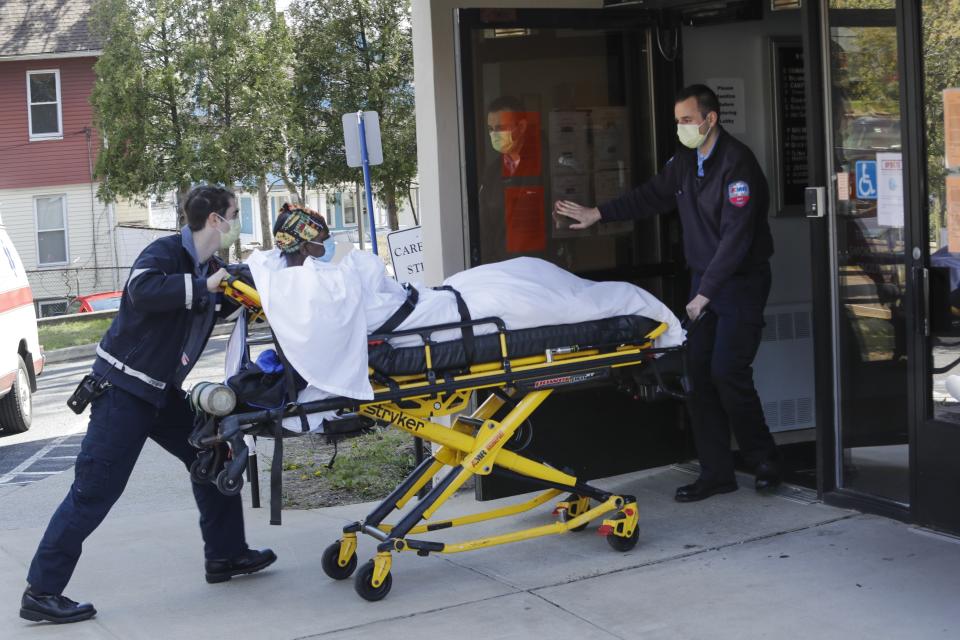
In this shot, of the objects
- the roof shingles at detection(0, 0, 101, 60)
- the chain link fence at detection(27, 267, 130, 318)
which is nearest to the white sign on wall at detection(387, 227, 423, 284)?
the chain link fence at detection(27, 267, 130, 318)

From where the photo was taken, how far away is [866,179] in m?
5.80

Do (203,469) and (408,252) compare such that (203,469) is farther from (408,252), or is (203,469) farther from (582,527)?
(408,252)

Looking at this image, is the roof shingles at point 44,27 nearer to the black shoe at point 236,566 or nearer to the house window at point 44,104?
the house window at point 44,104

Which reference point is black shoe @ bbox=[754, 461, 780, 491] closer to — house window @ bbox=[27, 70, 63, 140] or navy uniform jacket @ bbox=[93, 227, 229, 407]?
navy uniform jacket @ bbox=[93, 227, 229, 407]

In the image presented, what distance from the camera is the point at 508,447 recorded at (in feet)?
20.0

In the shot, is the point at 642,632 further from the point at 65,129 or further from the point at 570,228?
the point at 65,129

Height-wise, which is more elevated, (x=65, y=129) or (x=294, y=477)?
(x=65, y=129)

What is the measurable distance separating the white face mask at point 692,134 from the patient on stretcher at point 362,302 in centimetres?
114

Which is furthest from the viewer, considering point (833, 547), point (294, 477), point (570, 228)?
point (294, 477)

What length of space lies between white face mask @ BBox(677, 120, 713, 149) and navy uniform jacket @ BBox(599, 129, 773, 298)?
0.32 ft

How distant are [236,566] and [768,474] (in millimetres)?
2795

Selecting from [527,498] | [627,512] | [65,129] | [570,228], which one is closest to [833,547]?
[627,512]

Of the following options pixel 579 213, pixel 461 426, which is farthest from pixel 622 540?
pixel 579 213

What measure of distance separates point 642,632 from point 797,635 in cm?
57
